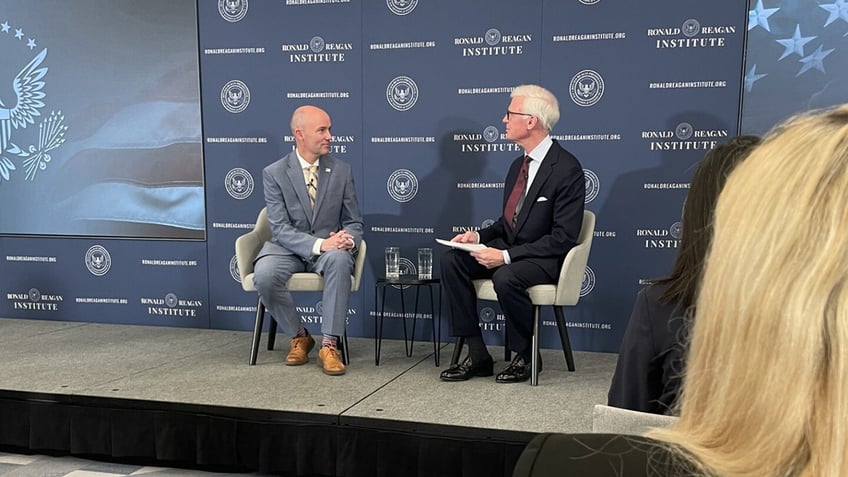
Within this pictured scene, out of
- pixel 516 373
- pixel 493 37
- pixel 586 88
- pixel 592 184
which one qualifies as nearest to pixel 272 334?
pixel 516 373

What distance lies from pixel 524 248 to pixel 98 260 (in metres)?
3.19

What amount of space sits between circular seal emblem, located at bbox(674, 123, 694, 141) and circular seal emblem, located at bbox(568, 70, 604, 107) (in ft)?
1.53

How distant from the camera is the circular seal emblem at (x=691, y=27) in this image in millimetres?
3746

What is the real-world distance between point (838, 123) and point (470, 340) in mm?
2900

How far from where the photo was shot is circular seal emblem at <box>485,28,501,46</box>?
4.03 metres

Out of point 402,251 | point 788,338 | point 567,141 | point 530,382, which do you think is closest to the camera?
point 788,338

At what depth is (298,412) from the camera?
9.05 feet

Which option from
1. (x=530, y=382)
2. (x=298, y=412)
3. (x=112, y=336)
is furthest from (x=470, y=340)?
(x=112, y=336)

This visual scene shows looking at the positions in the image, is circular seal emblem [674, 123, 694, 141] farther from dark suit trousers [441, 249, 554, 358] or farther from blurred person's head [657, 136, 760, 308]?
blurred person's head [657, 136, 760, 308]

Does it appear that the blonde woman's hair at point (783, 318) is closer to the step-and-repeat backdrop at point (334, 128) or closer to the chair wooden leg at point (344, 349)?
the chair wooden leg at point (344, 349)

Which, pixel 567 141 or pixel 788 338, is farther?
pixel 567 141

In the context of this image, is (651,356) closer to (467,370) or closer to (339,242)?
(467,370)

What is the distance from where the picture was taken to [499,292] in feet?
10.6

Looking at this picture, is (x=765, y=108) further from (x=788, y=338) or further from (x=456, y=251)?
(x=788, y=338)
